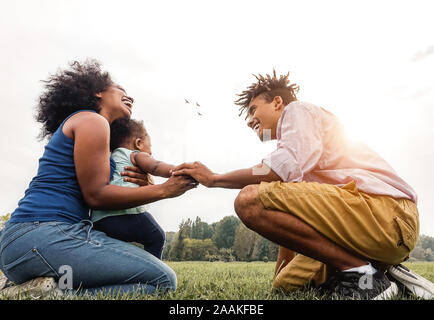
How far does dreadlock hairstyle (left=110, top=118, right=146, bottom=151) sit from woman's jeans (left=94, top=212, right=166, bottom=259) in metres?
1.16

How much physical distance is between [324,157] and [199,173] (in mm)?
1377

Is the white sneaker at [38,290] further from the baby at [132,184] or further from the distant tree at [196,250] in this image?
the distant tree at [196,250]

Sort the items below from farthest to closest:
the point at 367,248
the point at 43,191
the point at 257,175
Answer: the point at 257,175
the point at 43,191
the point at 367,248

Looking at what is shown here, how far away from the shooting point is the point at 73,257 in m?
2.78

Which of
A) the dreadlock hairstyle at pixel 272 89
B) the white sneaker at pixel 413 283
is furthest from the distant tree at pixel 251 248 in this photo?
the white sneaker at pixel 413 283

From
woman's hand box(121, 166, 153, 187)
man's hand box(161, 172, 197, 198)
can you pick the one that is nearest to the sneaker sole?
man's hand box(161, 172, 197, 198)

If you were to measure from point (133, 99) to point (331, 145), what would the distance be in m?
2.41

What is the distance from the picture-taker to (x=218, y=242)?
137ft

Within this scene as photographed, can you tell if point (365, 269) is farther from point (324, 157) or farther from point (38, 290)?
point (38, 290)

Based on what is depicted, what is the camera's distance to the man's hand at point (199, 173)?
3.76 meters

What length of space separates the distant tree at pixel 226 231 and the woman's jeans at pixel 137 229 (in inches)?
1510

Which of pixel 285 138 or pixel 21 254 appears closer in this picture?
pixel 21 254

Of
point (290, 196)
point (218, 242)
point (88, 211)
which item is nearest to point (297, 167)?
point (290, 196)
